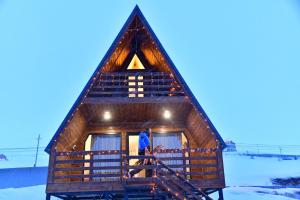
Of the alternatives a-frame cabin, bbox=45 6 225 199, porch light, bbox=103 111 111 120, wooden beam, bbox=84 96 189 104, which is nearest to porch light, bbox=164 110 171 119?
a-frame cabin, bbox=45 6 225 199

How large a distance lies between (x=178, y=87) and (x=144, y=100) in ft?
5.99

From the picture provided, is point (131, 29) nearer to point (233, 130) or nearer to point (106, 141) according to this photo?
point (106, 141)

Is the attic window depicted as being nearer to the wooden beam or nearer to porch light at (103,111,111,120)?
porch light at (103,111,111,120)

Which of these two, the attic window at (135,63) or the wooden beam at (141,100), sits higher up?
the attic window at (135,63)

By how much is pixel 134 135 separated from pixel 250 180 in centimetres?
2769

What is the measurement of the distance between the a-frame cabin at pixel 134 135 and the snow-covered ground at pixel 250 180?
18427 millimetres

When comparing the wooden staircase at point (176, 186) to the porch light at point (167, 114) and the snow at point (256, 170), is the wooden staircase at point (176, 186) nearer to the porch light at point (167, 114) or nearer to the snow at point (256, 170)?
the porch light at point (167, 114)

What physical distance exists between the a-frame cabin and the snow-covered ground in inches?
725

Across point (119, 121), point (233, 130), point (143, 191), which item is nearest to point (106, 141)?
point (119, 121)

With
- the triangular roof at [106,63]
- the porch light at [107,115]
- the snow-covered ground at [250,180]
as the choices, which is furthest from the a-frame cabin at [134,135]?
the snow-covered ground at [250,180]

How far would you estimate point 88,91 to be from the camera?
41.1 ft

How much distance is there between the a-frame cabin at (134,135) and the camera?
11.0 metres

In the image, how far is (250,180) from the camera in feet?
122

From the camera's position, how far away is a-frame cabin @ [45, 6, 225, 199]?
11031 millimetres
